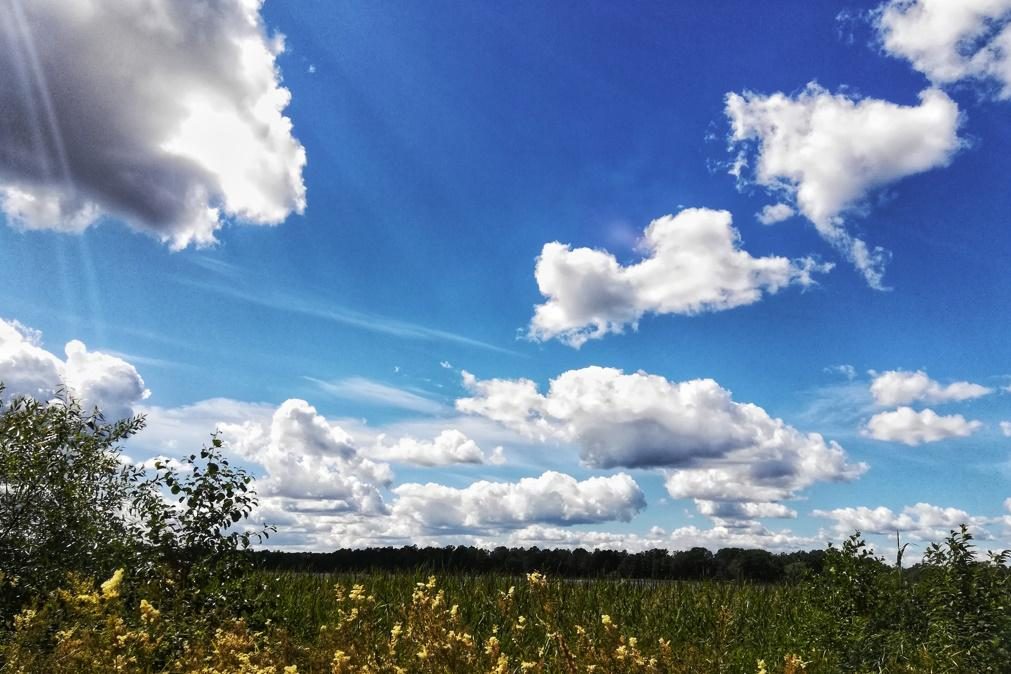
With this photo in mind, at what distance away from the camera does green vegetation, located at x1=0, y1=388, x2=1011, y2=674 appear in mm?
4820

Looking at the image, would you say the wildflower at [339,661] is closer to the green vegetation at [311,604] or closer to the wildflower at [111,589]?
the green vegetation at [311,604]

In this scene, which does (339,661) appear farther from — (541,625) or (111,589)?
(541,625)

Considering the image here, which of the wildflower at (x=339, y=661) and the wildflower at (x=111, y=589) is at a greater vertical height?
the wildflower at (x=111, y=589)

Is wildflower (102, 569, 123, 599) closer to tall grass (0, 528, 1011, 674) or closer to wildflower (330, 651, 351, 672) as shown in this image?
tall grass (0, 528, 1011, 674)

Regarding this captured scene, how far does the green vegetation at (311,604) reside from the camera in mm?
4820

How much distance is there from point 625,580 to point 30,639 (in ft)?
28.5

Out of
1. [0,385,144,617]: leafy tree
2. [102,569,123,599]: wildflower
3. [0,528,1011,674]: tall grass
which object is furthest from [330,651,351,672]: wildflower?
[0,385,144,617]: leafy tree

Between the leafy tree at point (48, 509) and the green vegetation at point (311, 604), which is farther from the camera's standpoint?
the leafy tree at point (48, 509)

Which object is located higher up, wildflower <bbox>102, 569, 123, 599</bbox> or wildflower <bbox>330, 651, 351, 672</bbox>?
wildflower <bbox>102, 569, 123, 599</bbox>

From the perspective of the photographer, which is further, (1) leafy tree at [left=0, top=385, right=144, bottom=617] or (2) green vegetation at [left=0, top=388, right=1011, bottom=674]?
(1) leafy tree at [left=0, top=385, right=144, bottom=617]

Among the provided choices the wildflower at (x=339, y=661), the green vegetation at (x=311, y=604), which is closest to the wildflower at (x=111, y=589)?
the green vegetation at (x=311, y=604)

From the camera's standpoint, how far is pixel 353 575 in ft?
40.0

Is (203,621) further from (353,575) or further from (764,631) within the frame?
(764,631)

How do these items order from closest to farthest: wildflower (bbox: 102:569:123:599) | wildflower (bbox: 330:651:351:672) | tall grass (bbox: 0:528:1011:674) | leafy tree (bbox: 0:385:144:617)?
wildflower (bbox: 330:651:351:672) < tall grass (bbox: 0:528:1011:674) < wildflower (bbox: 102:569:123:599) < leafy tree (bbox: 0:385:144:617)
